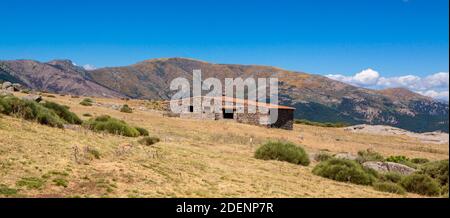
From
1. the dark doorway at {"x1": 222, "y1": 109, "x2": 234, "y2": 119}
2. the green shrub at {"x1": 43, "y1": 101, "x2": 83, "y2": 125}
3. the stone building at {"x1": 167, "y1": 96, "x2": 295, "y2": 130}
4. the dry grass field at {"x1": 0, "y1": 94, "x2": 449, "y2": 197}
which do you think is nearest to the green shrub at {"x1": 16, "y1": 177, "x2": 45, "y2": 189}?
the dry grass field at {"x1": 0, "y1": 94, "x2": 449, "y2": 197}

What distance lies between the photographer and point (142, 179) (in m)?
14.2

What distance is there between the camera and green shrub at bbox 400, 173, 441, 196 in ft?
62.3

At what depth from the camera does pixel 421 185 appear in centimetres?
1911

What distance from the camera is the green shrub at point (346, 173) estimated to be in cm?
2025

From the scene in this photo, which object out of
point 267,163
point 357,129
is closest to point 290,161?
point 267,163

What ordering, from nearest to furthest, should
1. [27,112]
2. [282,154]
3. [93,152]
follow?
[93,152] → [27,112] → [282,154]

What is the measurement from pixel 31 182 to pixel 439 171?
18.8m

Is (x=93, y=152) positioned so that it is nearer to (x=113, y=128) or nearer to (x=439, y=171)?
(x=113, y=128)

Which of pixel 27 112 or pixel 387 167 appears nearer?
pixel 27 112

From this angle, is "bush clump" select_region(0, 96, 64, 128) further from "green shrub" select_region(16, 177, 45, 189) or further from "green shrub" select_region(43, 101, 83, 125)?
"green shrub" select_region(16, 177, 45, 189)

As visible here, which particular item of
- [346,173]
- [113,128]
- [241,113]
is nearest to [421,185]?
[346,173]

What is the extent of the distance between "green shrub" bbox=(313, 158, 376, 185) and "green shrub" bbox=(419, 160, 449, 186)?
3133mm

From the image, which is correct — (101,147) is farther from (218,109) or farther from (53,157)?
(218,109)
